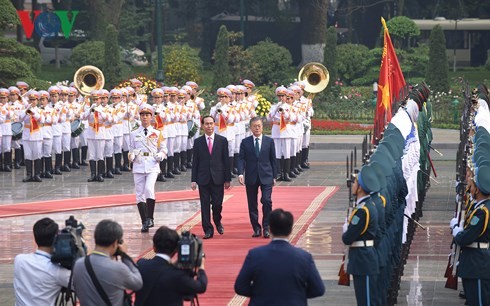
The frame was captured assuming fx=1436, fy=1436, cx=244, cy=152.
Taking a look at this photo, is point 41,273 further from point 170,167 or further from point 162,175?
point 170,167

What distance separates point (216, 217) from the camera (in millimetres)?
20406

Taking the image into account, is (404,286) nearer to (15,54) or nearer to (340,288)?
(340,288)

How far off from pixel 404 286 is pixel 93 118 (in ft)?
44.8

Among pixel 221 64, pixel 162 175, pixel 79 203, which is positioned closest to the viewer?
pixel 79 203

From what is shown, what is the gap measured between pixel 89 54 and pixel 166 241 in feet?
148

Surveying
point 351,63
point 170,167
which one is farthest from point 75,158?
point 351,63

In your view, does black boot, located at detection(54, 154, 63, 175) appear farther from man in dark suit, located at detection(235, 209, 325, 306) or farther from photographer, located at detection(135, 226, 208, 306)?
man in dark suit, located at detection(235, 209, 325, 306)

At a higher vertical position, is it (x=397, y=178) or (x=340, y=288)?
(x=397, y=178)

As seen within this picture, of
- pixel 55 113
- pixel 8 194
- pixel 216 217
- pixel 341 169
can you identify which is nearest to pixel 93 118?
pixel 55 113

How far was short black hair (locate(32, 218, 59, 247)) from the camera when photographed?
10961 mm

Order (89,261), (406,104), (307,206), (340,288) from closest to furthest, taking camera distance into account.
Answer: (89,261)
(340,288)
(406,104)
(307,206)

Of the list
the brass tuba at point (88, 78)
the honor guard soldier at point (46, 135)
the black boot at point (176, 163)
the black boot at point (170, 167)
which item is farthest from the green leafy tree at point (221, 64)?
the honor guard soldier at point (46, 135)

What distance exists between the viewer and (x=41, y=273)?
1093 centimetres

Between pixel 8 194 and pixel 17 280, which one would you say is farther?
pixel 8 194
